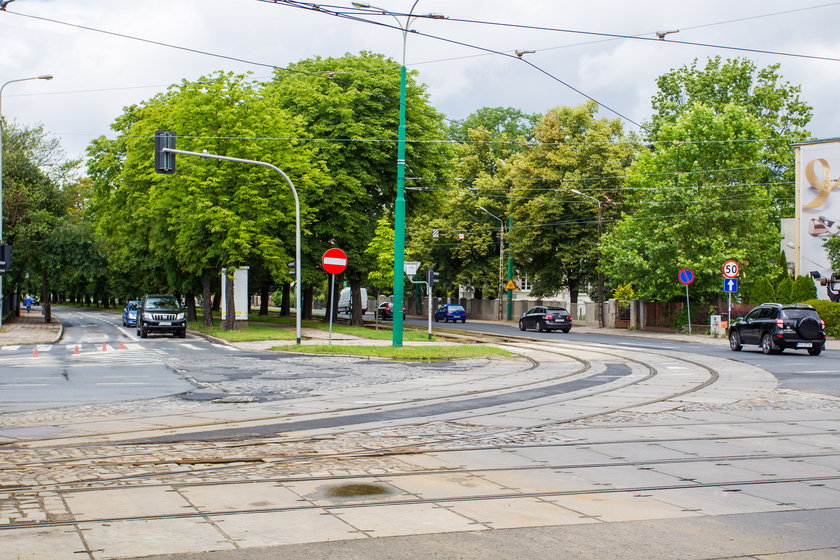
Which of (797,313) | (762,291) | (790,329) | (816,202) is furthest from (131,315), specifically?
(816,202)

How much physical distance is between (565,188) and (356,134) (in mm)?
18785

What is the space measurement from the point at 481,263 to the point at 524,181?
11.5 meters

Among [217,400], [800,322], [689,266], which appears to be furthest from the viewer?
[689,266]

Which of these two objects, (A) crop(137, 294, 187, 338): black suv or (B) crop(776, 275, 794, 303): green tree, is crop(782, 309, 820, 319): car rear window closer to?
(B) crop(776, 275, 794, 303): green tree

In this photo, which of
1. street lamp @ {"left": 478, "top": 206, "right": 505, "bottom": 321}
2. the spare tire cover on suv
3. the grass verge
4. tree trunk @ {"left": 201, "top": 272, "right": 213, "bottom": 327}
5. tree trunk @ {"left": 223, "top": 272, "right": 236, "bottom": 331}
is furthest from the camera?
street lamp @ {"left": 478, "top": 206, "right": 505, "bottom": 321}

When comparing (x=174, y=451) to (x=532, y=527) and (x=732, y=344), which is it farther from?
(x=732, y=344)

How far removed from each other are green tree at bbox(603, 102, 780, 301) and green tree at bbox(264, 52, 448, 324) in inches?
438

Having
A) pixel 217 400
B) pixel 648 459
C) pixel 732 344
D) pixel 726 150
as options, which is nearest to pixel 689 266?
pixel 726 150

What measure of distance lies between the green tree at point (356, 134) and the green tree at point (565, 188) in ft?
47.5

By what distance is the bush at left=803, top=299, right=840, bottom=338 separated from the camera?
39.0m

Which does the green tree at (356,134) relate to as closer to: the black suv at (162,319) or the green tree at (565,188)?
the black suv at (162,319)

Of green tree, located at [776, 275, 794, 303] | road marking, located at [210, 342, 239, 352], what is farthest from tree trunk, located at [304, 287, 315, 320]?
green tree, located at [776, 275, 794, 303]

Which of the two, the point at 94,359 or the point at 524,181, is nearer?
the point at 94,359

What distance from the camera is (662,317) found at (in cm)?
5059
